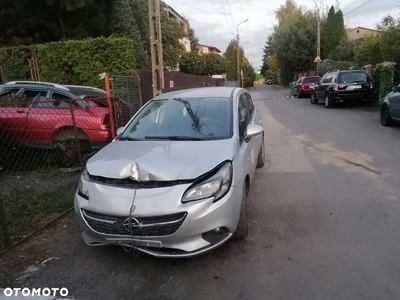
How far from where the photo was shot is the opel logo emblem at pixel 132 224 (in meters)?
3.00

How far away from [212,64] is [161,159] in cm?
3491

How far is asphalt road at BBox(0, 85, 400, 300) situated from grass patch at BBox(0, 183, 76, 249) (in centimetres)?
33

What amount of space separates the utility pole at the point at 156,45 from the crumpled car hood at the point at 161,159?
7409mm

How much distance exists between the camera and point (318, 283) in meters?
2.98

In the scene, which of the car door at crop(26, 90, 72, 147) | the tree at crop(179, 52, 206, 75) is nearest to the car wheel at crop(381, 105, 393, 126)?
the car door at crop(26, 90, 72, 147)

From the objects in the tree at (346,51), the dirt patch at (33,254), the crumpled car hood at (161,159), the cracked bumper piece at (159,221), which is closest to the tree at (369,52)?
the tree at (346,51)

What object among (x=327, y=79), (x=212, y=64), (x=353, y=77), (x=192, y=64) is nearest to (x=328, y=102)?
(x=327, y=79)

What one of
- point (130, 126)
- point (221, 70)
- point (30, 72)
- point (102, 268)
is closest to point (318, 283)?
point (102, 268)

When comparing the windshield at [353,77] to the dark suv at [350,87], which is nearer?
the dark suv at [350,87]

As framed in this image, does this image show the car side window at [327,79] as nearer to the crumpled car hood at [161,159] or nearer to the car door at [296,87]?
the car door at [296,87]

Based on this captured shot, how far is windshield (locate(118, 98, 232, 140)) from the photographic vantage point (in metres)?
4.18

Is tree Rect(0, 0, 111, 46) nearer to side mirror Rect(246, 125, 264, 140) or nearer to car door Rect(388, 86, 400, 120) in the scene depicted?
car door Rect(388, 86, 400, 120)

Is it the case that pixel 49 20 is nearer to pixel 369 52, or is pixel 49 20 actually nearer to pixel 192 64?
pixel 369 52

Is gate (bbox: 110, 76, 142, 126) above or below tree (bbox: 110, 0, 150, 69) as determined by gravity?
below
